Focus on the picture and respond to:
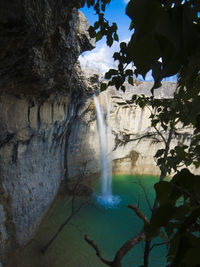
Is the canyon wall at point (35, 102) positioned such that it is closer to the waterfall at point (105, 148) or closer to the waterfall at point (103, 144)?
the waterfall at point (103, 144)

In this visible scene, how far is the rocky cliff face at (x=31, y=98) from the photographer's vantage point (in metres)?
1.81

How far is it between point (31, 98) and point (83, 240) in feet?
14.1

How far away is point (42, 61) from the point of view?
268 centimetres

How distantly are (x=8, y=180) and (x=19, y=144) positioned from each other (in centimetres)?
80

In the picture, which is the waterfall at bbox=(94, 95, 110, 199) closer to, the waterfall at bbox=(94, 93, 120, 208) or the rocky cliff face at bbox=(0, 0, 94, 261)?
the waterfall at bbox=(94, 93, 120, 208)

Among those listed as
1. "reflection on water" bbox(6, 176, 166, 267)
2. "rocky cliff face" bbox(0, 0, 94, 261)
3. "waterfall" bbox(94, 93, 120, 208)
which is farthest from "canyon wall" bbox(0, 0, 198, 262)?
"waterfall" bbox(94, 93, 120, 208)

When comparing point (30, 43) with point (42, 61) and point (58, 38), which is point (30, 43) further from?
point (58, 38)

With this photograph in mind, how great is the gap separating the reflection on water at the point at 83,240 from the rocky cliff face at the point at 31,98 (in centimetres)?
42

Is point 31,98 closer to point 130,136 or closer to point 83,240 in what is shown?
point 83,240

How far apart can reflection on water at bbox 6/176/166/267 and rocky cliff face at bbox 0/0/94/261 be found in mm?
423

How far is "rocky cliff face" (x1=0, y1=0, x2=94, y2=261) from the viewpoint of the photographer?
71.1 inches

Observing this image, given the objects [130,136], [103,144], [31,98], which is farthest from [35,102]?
[130,136]

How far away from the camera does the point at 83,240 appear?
494 centimetres

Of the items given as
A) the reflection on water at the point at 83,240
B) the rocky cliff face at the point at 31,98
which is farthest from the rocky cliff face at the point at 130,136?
the rocky cliff face at the point at 31,98
